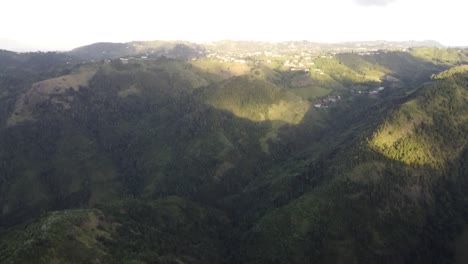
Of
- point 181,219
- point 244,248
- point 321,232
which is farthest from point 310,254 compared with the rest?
point 181,219

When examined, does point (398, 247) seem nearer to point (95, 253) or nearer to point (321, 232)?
point (321, 232)

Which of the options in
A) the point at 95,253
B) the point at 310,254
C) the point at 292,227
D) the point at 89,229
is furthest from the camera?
the point at 292,227

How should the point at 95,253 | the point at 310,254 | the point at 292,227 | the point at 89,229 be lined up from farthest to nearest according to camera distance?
the point at 292,227, the point at 310,254, the point at 89,229, the point at 95,253

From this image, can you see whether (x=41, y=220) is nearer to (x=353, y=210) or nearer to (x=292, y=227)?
(x=292, y=227)

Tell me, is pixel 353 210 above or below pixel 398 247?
above

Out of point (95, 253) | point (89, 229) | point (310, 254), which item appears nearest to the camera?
point (95, 253)

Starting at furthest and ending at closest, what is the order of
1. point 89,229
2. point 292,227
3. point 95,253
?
point 292,227 < point 89,229 < point 95,253

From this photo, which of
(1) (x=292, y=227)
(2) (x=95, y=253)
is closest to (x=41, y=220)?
(2) (x=95, y=253)

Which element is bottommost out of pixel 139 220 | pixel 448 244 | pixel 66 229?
pixel 448 244

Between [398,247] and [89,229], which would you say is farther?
[398,247]
